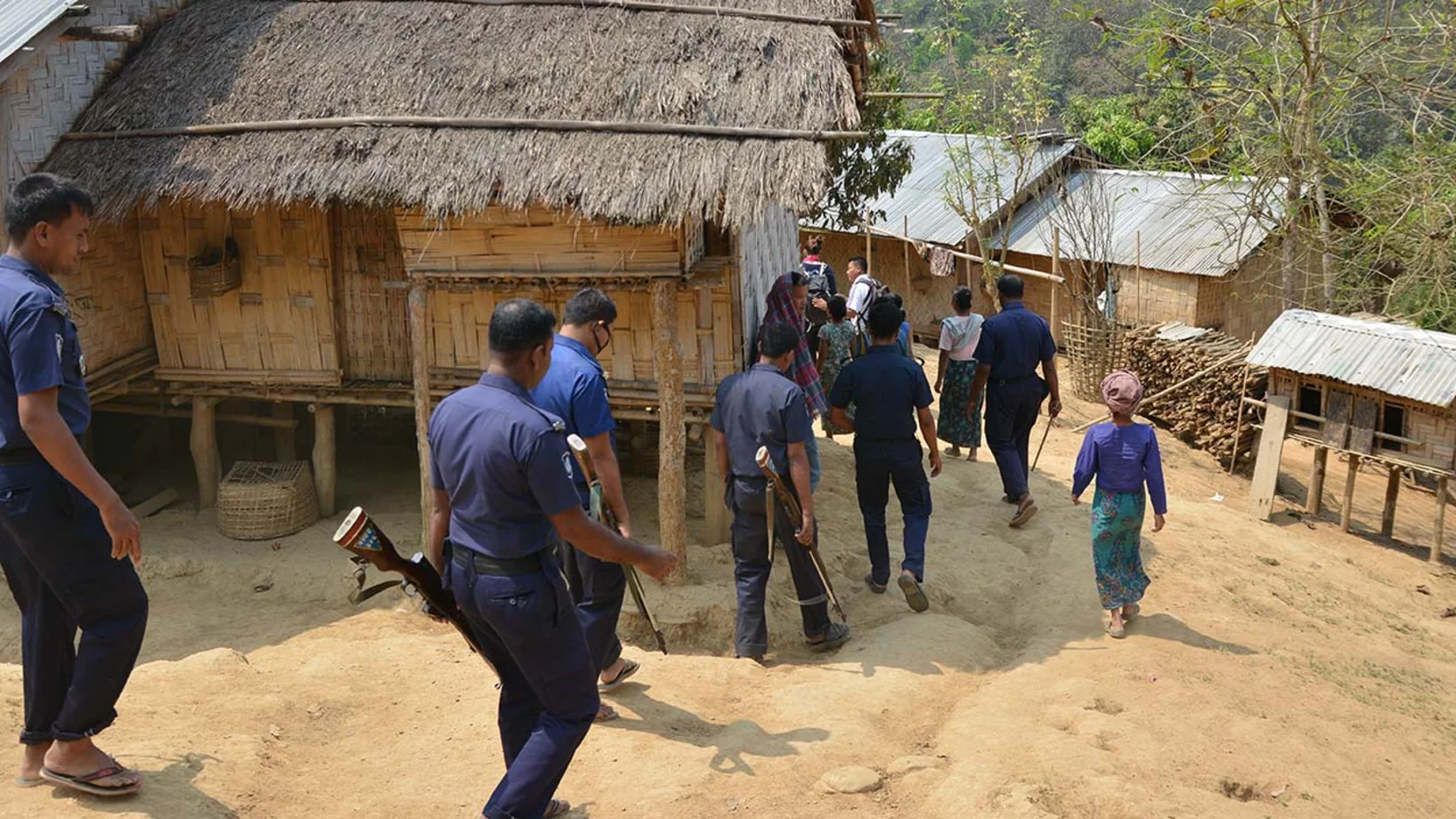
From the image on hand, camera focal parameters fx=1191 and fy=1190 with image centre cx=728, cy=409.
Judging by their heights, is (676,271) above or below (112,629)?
above

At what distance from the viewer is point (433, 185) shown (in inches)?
298

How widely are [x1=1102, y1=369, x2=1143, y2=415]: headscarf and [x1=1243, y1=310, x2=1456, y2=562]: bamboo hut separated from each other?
480 centimetres

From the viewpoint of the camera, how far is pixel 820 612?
6836 millimetres

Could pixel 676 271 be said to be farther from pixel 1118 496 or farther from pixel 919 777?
pixel 919 777

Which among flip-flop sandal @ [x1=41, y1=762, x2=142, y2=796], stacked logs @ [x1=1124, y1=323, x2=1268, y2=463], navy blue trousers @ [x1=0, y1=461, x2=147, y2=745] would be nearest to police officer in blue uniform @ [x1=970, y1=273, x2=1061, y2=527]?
stacked logs @ [x1=1124, y1=323, x2=1268, y2=463]

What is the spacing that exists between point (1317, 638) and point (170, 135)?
831 centimetres

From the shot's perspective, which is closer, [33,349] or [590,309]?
[33,349]

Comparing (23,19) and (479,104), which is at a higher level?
(23,19)

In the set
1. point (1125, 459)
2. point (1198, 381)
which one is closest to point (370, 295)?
point (1125, 459)

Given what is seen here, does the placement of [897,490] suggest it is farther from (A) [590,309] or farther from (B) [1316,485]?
(B) [1316,485]

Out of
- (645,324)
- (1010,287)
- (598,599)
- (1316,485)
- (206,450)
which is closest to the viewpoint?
(598,599)

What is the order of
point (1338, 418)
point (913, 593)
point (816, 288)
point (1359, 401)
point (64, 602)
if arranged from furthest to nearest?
point (816, 288)
point (1338, 418)
point (1359, 401)
point (913, 593)
point (64, 602)

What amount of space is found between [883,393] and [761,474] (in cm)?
109

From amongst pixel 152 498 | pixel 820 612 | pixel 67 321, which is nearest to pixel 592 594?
pixel 820 612
